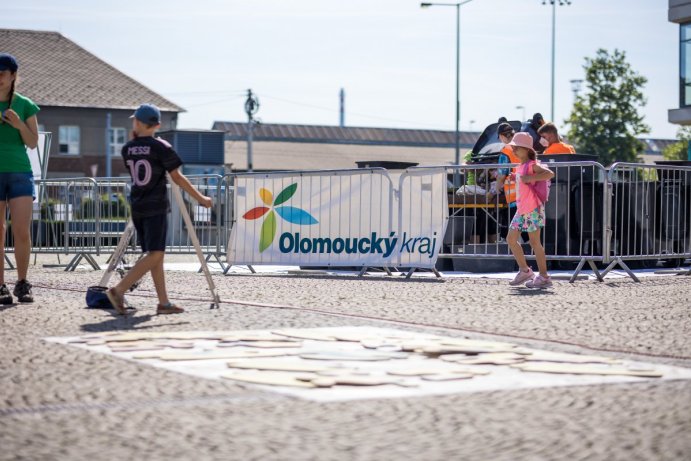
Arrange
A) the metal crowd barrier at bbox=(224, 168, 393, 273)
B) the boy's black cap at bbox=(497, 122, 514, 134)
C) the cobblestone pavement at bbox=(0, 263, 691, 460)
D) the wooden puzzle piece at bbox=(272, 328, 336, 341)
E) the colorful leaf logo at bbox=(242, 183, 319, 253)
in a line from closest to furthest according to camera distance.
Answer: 1. the cobblestone pavement at bbox=(0, 263, 691, 460)
2. the wooden puzzle piece at bbox=(272, 328, 336, 341)
3. the metal crowd barrier at bbox=(224, 168, 393, 273)
4. the colorful leaf logo at bbox=(242, 183, 319, 253)
5. the boy's black cap at bbox=(497, 122, 514, 134)

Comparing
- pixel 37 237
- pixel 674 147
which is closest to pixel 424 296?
pixel 37 237

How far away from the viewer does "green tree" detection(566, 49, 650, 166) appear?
75188 millimetres

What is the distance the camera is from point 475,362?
21.7ft

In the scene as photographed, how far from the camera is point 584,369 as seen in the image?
6.39 meters

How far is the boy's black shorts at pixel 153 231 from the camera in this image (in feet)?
31.2

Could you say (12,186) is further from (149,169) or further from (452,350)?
(452,350)

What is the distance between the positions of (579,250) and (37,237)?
31.5ft

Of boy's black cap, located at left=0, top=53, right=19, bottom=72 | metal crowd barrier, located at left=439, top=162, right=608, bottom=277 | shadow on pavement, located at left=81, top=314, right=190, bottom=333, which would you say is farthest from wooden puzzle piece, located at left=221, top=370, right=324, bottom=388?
metal crowd barrier, located at left=439, top=162, right=608, bottom=277

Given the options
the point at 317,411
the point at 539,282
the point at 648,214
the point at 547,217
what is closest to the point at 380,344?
the point at 317,411

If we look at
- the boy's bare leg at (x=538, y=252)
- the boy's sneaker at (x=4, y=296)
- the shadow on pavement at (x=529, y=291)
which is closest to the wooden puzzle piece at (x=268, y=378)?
the boy's sneaker at (x=4, y=296)

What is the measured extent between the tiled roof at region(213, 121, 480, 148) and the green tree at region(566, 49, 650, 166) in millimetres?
29151

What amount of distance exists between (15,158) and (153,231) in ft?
6.14

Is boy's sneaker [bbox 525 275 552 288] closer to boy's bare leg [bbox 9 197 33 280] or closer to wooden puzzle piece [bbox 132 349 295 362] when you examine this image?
boy's bare leg [bbox 9 197 33 280]

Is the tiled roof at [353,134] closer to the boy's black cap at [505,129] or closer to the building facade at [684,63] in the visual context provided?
the building facade at [684,63]
